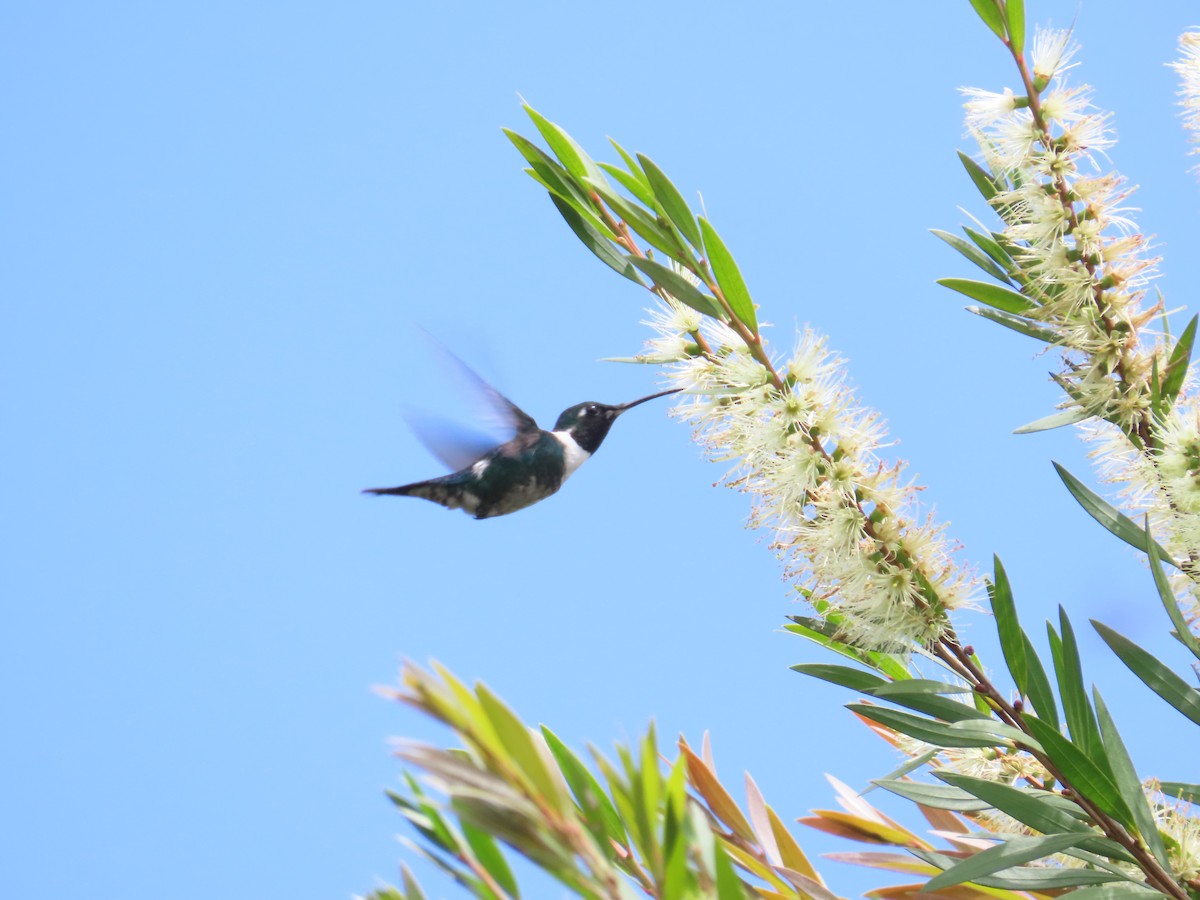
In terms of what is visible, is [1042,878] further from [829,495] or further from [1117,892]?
[829,495]

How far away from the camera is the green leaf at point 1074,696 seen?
125cm

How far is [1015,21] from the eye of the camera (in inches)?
51.1

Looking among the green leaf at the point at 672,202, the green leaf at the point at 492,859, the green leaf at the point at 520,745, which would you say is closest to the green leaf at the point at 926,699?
the green leaf at the point at 672,202

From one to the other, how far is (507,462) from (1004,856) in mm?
1127

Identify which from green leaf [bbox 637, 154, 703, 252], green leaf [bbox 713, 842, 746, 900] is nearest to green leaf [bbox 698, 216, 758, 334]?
green leaf [bbox 637, 154, 703, 252]

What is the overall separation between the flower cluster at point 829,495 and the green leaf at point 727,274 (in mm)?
73

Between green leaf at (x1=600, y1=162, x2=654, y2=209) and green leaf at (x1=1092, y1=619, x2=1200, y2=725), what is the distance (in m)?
0.68

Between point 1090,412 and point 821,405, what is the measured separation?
0.34 metres

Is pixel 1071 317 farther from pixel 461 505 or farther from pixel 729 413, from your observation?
pixel 461 505

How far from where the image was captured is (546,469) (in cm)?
209

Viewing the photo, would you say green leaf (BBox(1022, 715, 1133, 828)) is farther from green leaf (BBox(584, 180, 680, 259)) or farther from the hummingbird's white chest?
the hummingbird's white chest

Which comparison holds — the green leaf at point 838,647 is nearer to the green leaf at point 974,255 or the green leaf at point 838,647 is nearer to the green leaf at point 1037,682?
the green leaf at point 1037,682

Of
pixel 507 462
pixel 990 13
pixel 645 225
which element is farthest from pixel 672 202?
pixel 507 462

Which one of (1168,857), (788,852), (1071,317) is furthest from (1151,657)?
(788,852)
